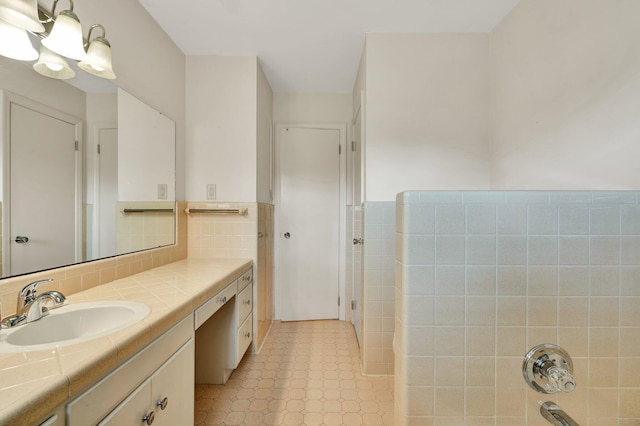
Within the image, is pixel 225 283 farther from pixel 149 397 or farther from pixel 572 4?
pixel 572 4

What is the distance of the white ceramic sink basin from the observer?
788 millimetres

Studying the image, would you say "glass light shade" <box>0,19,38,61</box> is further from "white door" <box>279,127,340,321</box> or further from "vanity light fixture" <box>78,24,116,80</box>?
"white door" <box>279,127,340,321</box>

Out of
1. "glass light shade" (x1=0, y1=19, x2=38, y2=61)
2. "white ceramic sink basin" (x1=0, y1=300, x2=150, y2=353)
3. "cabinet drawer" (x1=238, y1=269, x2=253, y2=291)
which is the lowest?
"cabinet drawer" (x1=238, y1=269, x2=253, y2=291)

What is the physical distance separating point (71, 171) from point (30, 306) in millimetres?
567

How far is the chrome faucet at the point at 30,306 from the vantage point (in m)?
0.82

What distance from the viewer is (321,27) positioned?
70.2 inches

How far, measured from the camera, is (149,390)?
82cm

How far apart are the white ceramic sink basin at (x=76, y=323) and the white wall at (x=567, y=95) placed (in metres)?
1.91

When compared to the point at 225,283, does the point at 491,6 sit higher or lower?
higher

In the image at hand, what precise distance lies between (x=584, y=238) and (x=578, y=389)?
478mm

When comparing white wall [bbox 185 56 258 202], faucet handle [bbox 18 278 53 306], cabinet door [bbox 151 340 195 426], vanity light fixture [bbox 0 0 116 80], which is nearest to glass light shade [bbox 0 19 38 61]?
vanity light fixture [bbox 0 0 116 80]

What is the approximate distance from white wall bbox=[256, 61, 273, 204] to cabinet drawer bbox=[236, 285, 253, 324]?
729 millimetres

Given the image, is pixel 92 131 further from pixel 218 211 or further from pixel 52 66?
pixel 218 211

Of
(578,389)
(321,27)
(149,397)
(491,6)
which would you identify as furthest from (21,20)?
(491,6)
